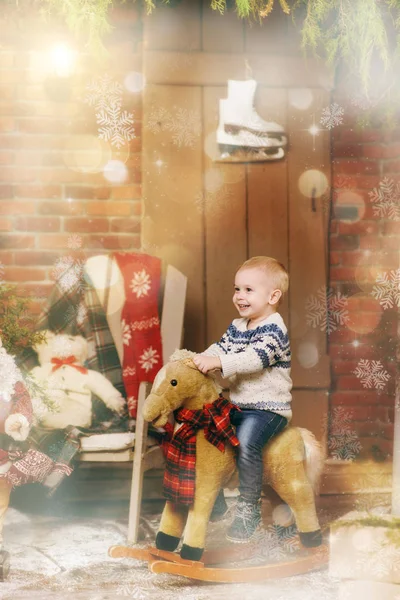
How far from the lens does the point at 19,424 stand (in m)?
2.61

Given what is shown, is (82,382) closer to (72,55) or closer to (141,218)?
(141,218)

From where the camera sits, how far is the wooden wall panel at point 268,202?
11.6ft

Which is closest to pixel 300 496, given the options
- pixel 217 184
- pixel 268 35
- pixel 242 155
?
pixel 217 184

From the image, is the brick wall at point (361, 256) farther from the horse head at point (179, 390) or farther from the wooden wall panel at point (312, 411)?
the horse head at point (179, 390)

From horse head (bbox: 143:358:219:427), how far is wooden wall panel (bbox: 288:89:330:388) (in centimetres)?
109

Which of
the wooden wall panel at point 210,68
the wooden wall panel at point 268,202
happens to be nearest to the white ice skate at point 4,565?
the wooden wall panel at point 268,202

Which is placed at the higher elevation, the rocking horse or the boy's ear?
the boy's ear

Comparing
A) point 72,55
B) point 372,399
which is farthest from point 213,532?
point 72,55

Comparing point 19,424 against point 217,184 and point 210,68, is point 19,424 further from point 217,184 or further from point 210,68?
point 210,68

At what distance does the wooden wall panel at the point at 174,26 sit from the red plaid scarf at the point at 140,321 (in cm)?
110

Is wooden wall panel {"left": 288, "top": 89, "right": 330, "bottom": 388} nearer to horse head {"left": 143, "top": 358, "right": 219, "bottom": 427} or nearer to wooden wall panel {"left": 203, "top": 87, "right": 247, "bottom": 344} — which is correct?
wooden wall panel {"left": 203, "top": 87, "right": 247, "bottom": 344}

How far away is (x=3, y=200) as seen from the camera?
11.6 ft

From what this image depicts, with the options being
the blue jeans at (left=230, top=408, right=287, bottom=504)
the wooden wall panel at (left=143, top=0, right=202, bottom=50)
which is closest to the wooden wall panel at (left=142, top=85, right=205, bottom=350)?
the wooden wall panel at (left=143, top=0, right=202, bottom=50)

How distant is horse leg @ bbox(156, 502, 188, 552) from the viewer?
2.63m
